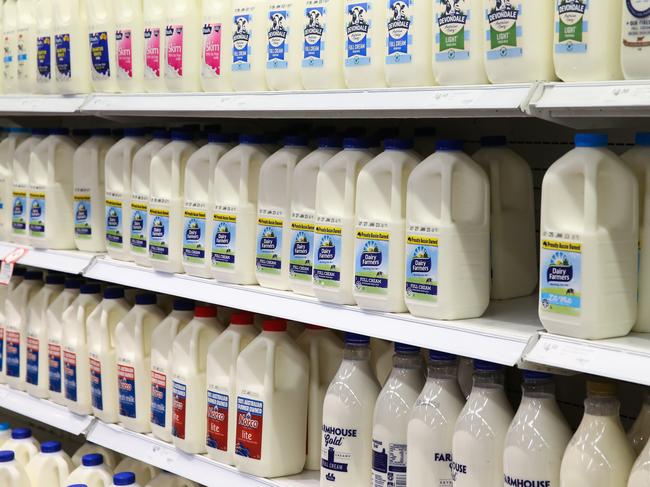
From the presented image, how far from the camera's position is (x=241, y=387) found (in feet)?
8.07

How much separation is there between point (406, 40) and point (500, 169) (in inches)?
16.3

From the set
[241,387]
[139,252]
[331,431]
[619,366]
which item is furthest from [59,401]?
[619,366]

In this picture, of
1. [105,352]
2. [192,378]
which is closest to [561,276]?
[192,378]

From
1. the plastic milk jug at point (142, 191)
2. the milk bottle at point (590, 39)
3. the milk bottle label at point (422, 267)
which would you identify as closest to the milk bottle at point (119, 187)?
the plastic milk jug at point (142, 191)

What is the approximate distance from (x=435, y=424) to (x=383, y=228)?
419mm

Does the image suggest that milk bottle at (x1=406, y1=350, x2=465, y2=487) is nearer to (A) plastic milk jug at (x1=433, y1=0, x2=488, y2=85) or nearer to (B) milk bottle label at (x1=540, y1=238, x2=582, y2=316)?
(B) milk bottle label at (x1=540, y1=238, x2=582, y2=316)

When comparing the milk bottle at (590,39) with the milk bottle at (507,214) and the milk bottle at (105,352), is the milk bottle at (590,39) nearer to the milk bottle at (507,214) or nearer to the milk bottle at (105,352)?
the milk bottle at (507,214)

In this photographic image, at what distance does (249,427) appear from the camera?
244 cm

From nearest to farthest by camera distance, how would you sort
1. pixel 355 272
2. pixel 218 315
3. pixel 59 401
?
pixel 355 272
pixel 218 315
pixel 59 401

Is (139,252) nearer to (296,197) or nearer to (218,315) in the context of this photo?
(218,315)

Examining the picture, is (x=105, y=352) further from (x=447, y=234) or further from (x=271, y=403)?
(x=447, y=234)

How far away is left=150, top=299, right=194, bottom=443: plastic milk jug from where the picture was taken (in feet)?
8.93

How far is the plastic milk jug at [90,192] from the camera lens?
3.03m

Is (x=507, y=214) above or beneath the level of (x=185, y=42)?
beneath
